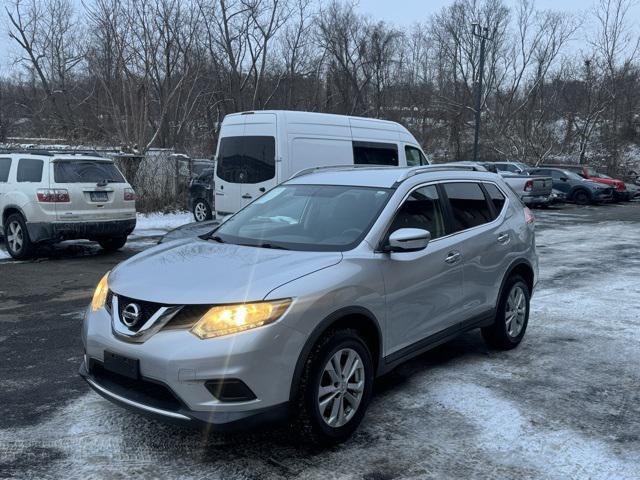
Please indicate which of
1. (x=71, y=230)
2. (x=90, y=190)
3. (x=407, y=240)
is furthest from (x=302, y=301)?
(x=90, y=190)

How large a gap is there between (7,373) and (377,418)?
2958 millimetres

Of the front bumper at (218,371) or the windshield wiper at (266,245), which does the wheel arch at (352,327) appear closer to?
the front bumper at (218,371)

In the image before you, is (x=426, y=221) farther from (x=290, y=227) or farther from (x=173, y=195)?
(x=173, y=195)

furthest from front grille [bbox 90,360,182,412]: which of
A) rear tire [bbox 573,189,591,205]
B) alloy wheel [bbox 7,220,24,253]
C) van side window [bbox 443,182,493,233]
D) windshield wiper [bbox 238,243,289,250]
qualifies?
rear tire [bbox 573,189,591,205]

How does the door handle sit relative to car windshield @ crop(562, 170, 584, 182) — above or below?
below

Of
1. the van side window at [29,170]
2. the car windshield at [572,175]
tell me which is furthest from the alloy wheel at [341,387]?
the car windshield at [572,175]

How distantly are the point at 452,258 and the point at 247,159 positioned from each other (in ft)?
20.6

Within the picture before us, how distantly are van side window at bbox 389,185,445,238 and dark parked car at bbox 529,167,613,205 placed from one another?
915 inches

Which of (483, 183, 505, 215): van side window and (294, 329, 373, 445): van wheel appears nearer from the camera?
(294, 329, 373, 445): van wheel

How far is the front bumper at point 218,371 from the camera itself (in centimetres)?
302

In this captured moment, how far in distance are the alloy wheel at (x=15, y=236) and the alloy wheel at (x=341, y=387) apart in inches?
318

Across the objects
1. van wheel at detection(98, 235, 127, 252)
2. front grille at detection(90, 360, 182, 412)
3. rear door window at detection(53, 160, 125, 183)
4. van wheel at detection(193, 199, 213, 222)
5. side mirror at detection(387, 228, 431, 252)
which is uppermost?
rear door window at detection(53, 160, 125, 183)

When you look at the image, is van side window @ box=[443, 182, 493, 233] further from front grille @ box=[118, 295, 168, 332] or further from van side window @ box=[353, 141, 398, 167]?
van side window @ box=[353, 141, 398, 167]

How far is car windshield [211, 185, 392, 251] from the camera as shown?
400cm
